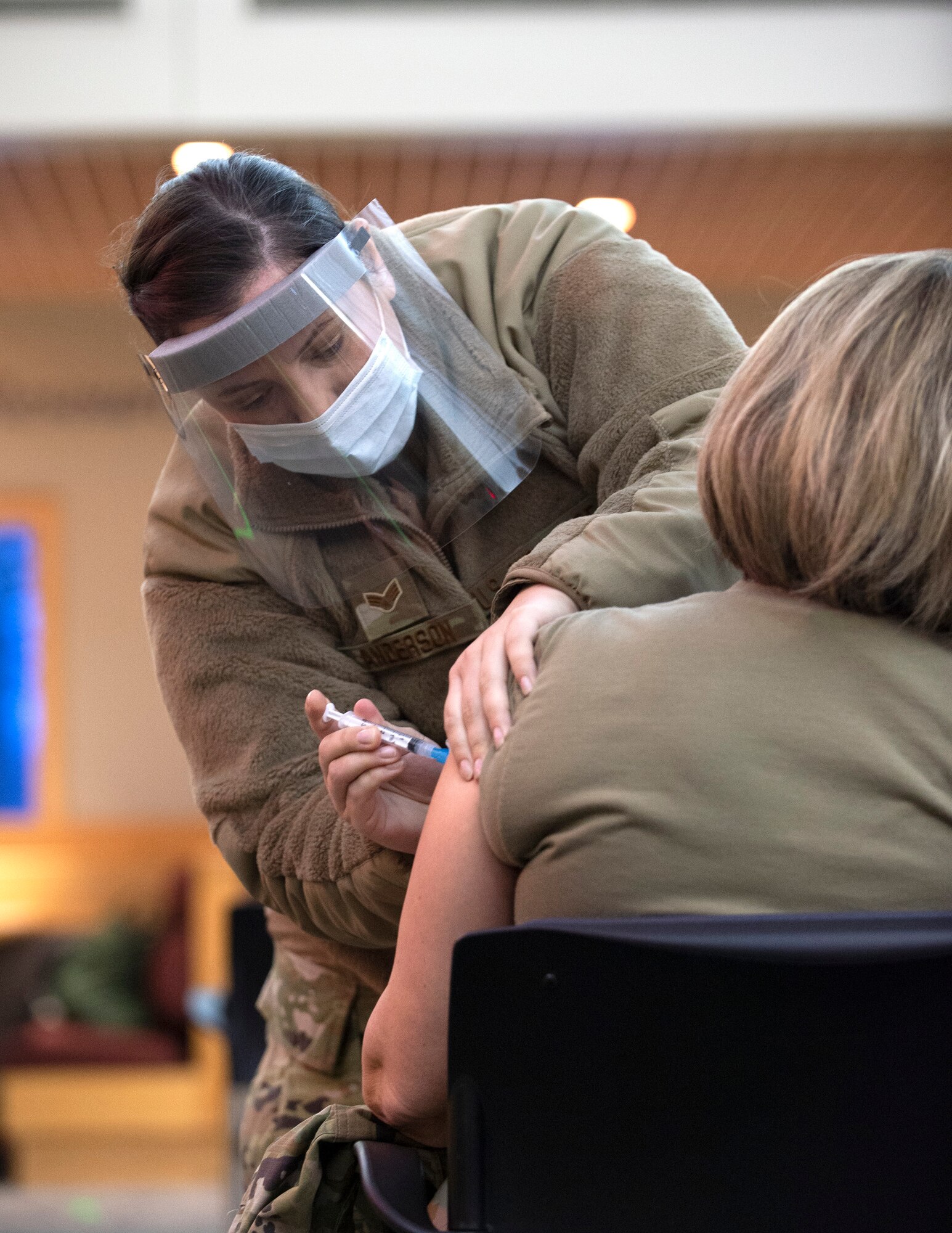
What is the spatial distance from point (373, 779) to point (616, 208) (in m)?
3.57

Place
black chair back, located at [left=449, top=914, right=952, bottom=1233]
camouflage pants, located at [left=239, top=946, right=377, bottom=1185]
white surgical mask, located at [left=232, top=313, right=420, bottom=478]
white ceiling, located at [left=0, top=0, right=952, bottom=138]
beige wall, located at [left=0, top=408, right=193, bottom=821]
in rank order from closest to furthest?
black chair back, located at [left=449, top=914, right=952, bottom=1233] < white surgical mask, located at [left=232, top=313, right=420, bottom=478] < camouflage pants, located at [left=239, top=946, right=377, bottom=1185] < white ceiling, located at [left=0, top=0, right=952, bottom=138] < beige wall, located at [left=0, top=408, right=193, bottom=821]

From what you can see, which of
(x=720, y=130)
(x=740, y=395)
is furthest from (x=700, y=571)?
(x=720, y=130)

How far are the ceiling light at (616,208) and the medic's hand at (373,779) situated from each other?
335cm

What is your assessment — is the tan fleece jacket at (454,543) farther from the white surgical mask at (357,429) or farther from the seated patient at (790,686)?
the seated patient at (790,686)

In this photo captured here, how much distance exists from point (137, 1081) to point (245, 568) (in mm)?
3686

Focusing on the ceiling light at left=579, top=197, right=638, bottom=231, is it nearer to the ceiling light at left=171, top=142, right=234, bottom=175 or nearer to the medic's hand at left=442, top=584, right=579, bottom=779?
the ceiling light at left=171, top=142, right=234, bottom=175

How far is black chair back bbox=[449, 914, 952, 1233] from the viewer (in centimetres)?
73

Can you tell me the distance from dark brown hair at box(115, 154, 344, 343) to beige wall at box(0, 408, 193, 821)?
4262 mm

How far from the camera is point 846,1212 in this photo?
757 millimetres

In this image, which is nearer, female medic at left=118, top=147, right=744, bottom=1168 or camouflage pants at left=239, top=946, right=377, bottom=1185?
female medic at left=118, top=147, right=744, bottom=1168

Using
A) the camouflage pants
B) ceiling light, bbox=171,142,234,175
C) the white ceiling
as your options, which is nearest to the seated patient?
the camouflage pants

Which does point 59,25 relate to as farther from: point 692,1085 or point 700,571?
point 692,1085

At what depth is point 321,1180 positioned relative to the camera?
95 cm

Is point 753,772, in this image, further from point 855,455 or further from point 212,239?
point 212,239
